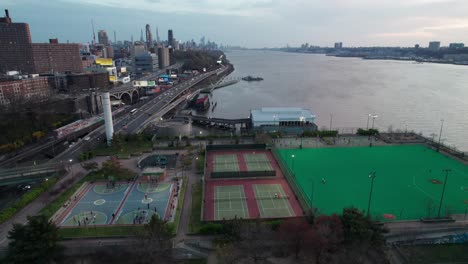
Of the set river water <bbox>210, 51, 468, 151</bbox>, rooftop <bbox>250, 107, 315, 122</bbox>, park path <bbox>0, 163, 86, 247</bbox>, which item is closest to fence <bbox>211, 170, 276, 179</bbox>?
park path <bbox>0, 163, 86, 247</bbox>

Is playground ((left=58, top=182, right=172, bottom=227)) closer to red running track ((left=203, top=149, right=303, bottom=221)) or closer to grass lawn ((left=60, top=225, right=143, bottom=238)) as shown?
grass lawn ((left=60, top=225, right=143, bottom=238))

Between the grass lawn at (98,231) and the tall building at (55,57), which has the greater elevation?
the tall building at (55,57)

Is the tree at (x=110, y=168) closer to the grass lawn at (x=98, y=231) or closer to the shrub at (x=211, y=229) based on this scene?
the grass lawn at (x=98, y=231)

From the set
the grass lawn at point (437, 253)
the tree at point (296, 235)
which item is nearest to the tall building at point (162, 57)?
the tree at point (296, 235)

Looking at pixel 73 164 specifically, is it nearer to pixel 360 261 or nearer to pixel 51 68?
pixel 360 261

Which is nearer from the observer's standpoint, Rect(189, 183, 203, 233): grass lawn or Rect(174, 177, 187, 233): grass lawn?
Rect(189, 183, 203, 233): grass lawn

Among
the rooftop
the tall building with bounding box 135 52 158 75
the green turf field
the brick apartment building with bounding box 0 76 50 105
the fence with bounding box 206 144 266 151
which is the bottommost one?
the green turf field

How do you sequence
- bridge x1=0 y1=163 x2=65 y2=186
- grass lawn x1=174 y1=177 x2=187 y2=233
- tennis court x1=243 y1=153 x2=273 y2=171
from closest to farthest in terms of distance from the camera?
1. grass lawn x1=174 y1=177 x2=187 y2=233
2. bridge x1=0 y1=163 x2=65 y2=186
3. tennis court x1=243 y1=153 x2=273 y2=171

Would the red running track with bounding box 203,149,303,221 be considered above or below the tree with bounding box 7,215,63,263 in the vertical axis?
below
